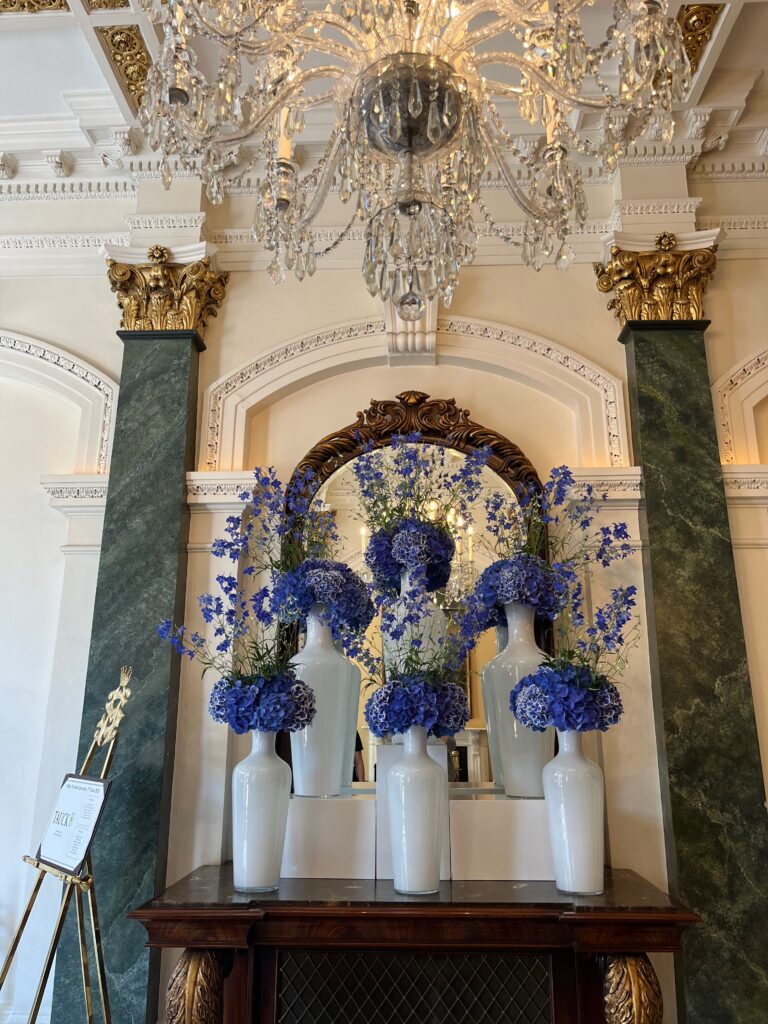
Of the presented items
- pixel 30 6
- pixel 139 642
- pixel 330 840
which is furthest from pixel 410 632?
pixel 30 6

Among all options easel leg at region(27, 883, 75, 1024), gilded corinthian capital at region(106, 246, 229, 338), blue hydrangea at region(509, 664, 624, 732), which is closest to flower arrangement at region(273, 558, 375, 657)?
blue hydrangea at region(509, 664, 624, 732)

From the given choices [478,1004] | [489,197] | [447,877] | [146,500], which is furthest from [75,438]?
[478,1004]

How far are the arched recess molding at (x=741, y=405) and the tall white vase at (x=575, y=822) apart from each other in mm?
1763

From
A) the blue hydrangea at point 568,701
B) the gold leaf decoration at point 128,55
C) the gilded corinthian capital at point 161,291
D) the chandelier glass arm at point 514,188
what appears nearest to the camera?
the chandelier glass arm at point 514,188

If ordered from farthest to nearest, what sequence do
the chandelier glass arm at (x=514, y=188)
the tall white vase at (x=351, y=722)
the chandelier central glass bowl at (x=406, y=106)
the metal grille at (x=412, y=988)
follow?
the tall white vase at (x=351, y=722) < the metal grille at (x=412, y=988) < the chandelier glass arm at (x=514, y=188) < the chandelier central glass bowl at (x=406, y=106)

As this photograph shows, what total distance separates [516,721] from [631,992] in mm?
949

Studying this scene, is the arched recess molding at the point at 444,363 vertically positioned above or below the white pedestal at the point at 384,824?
above

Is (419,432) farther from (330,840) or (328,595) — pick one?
(330,840)

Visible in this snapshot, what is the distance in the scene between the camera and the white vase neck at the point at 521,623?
3.21 metres

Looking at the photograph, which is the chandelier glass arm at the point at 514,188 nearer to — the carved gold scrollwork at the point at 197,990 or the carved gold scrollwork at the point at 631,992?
the carved gold scrollwork at the point at 631,992

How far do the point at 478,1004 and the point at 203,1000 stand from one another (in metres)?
0.83

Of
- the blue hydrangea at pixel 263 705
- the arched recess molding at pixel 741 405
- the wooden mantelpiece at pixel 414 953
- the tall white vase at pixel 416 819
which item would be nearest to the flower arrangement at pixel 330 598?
the blue hydrangea at pixel 263 705

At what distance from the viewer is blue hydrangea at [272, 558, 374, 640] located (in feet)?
9.96

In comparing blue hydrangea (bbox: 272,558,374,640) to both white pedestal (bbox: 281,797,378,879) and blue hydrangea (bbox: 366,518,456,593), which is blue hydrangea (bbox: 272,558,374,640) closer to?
blue hydrangea (bbox: 366,518,456,593)
